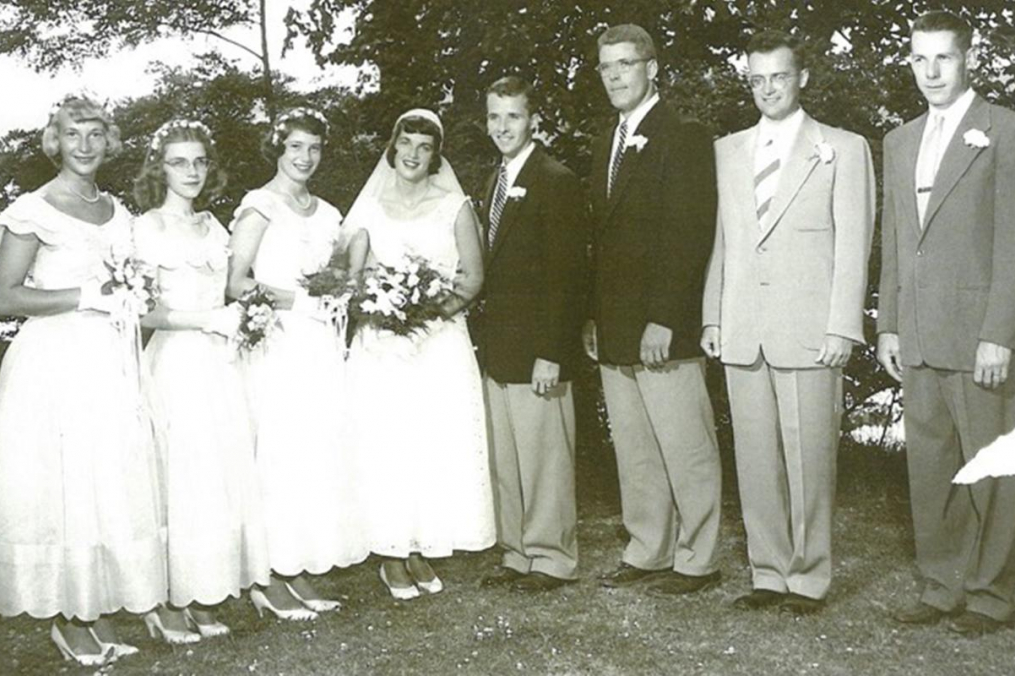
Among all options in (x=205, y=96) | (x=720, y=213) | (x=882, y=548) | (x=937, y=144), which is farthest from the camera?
(x=205, y=96)

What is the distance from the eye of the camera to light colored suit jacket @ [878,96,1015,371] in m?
4.89

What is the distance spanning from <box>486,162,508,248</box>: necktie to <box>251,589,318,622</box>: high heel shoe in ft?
6.83

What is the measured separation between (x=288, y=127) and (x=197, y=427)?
1590 millimetres

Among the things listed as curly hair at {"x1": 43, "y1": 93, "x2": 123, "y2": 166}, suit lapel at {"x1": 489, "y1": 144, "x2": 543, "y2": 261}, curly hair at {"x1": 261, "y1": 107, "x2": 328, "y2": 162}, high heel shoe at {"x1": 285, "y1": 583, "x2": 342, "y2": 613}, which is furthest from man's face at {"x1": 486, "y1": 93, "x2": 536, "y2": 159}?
high heel shoe at {"x1": 285, "y1": 583, "x2": 342, "y2": 613}

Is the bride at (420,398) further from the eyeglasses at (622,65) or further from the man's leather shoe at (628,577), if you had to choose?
the eyeglasses at (622,65)

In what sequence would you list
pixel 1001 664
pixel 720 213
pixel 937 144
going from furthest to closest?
pixel 720 213 < pixel 937 144 < pixel 1001 664

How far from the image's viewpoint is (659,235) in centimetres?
570

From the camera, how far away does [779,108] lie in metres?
5.34

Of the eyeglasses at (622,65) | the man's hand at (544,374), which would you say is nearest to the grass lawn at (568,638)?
the man's hand at (544,374)

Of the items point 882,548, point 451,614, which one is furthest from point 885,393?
point 451,614

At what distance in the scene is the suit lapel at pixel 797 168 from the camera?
5281 mm

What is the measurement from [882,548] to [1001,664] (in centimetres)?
226

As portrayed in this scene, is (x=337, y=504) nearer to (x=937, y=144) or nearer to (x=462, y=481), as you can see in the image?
(x=462, y=481)

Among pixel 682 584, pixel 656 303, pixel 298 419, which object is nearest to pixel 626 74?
pixel 656 303
